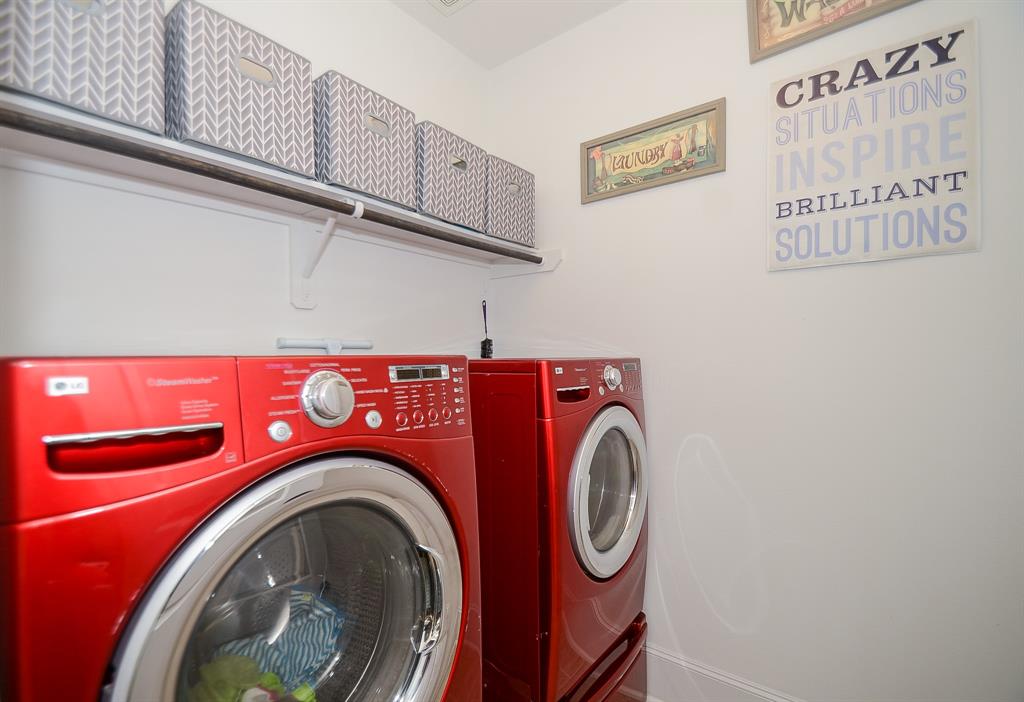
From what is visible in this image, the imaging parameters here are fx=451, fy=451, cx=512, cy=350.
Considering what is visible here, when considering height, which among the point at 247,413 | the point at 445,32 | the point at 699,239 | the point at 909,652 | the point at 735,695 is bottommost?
the point at 735,695

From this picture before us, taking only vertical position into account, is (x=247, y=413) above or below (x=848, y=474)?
above

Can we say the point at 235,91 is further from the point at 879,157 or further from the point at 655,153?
the point at 879,157

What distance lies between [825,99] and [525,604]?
73.1 inches

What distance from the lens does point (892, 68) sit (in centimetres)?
138

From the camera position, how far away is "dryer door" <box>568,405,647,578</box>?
1.34 meters

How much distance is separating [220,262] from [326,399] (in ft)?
3.05

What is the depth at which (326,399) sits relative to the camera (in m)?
0.76

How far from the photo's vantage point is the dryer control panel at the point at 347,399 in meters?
0.71

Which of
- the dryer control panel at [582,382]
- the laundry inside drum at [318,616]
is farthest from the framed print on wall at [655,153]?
the laundry inside drum at [318,616]

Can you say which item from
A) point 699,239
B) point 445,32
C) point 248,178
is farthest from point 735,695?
point 445,32

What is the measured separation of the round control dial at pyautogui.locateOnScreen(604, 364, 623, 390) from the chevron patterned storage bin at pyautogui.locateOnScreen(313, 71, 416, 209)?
0.88m

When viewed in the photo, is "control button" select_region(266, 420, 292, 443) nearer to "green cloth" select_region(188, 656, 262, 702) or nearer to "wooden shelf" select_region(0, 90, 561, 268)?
"green cloth" select_region(188, 656, 262, 702)

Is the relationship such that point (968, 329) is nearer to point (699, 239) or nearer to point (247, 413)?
point (699, 239)

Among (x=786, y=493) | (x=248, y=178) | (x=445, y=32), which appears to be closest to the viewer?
(x=248, y=178)
